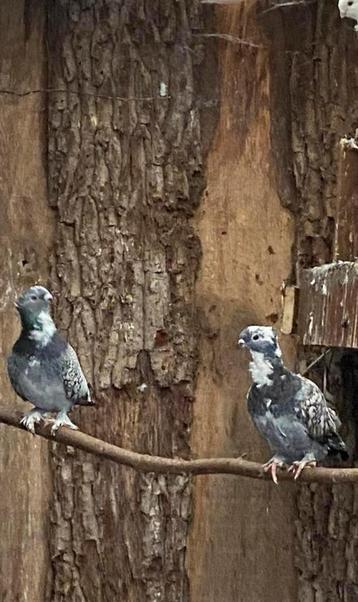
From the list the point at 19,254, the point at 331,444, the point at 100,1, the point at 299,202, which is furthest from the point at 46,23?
the point at 331,444

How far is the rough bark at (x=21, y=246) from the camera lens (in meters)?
2.90

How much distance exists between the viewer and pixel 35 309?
7.84ft

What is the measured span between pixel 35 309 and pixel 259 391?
0.46m

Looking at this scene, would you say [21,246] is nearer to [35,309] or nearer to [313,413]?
[35,309]

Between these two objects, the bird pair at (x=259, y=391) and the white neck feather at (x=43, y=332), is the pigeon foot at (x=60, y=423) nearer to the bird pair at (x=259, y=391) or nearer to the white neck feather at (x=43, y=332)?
the bird pair at (x=259, y=391)

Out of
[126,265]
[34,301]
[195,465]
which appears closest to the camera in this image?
[195,465]

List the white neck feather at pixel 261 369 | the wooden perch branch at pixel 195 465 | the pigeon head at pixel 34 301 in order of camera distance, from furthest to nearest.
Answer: the pigeon head at pixel 34 301 → the white neck feather at pixel 261 369 → the wooden perch branch at pixel 195 465

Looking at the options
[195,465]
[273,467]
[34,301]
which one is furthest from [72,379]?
[273,467]

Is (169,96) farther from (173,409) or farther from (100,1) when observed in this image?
(173,409)

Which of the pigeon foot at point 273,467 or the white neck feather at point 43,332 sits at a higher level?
the white neck feather at point 43,332

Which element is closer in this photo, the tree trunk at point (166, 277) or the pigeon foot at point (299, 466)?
the pigeon foot at point (299, 466)

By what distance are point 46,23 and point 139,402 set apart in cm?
91

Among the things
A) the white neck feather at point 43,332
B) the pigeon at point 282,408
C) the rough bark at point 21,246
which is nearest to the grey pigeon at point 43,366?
the white neck feather at point 43,332

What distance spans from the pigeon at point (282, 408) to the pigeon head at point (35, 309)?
15.4 inches
